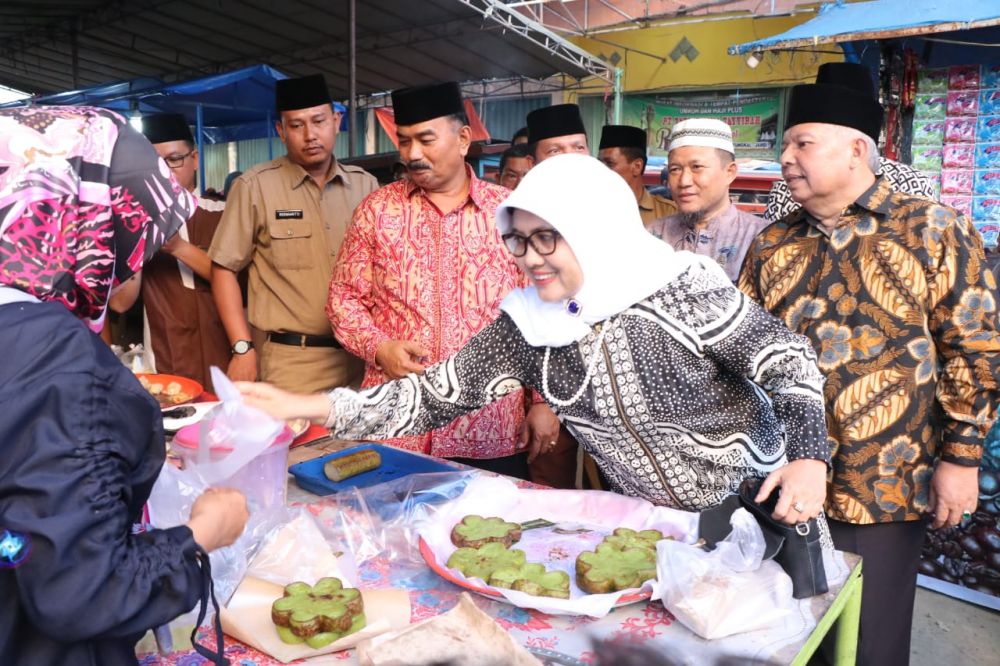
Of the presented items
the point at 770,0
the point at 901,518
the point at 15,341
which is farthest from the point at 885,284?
the point at 770,0

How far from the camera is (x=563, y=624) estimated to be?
1.29 metres

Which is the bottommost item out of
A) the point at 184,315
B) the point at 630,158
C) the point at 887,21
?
the point at 184,315

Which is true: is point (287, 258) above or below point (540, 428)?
above

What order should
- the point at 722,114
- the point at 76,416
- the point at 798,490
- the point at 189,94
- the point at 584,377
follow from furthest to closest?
1. the point at 722,114
2. the point at 189,94
3. the point at 584,377
4. the point at 798,490
5. the point at 76,416

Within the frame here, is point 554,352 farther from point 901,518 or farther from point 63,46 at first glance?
point 63,46

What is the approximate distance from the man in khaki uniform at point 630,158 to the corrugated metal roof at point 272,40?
5217 millimetres

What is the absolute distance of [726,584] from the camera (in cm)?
130

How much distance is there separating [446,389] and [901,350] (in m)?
1.24

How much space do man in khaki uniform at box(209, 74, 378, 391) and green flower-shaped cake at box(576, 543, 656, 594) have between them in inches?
77.4

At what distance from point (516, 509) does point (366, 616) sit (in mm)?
534

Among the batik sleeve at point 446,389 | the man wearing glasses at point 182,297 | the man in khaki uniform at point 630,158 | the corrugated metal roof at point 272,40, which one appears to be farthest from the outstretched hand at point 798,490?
the corrugated metal roof at point 272,40

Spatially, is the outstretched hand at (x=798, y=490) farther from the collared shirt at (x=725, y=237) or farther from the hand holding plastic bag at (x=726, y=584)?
the collared shirt at (x=725, y=237)

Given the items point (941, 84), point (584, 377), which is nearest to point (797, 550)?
point (584, 377)

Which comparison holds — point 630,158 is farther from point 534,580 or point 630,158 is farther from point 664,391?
point 534,580
